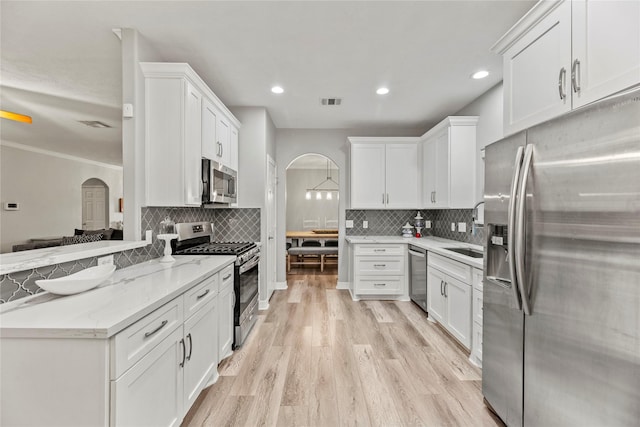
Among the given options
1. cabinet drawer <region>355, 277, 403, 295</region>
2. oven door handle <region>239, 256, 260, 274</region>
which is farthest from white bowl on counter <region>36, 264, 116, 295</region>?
cabinet drawer <region>355, 277, 403, 295</region>

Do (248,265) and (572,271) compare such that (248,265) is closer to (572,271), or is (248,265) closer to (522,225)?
(522,225)

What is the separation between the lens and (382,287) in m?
4.18

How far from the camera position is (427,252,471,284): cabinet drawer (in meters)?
2.59

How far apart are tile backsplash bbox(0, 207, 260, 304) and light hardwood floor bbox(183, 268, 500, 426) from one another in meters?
1.12

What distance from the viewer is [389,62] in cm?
270

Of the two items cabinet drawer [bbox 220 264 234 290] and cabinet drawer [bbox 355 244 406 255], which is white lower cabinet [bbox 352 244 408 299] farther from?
cabinet drawer [bbox 220 264 234 290]

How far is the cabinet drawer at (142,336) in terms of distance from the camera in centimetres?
105

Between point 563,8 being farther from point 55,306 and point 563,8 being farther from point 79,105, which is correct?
point 79,105

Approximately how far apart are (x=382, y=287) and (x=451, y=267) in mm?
1458

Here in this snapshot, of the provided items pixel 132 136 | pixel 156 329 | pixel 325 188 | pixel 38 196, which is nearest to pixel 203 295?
pixel 156 329

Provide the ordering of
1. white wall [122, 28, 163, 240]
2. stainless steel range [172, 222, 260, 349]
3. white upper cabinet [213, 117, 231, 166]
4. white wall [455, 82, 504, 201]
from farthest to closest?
1. white wall [455, 82, 504, 201]
2. white upper cabinet [213, 117, 231, 166]
3. stainless steel range [172, 222, 260, 349]
4. white wall [122, 28, 163, 240]

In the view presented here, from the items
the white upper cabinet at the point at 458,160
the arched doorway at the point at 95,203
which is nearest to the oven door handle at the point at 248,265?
the white upper cabinet at the point at 458,160

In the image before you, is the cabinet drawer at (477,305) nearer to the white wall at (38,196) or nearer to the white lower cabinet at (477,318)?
the white lower cabinet at (477,318)

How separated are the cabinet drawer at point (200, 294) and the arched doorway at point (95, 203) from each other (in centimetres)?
369
